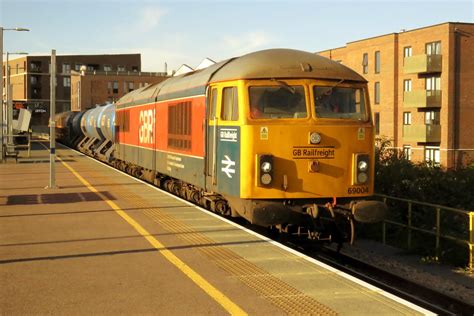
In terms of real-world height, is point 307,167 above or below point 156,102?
below

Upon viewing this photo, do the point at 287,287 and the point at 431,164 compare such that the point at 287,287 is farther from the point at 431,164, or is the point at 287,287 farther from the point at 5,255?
the point at 431,164

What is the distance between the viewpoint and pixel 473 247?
391 inches

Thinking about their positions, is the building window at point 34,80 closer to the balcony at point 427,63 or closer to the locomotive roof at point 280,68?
the balcony at point 427,63

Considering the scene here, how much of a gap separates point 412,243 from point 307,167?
152 inches

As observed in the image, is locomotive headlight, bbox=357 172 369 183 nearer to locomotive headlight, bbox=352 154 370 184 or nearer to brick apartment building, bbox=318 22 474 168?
locomotive headlight, bbox=352 154 370 184

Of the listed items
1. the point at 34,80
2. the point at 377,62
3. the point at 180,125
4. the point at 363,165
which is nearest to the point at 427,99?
the point at 377,62

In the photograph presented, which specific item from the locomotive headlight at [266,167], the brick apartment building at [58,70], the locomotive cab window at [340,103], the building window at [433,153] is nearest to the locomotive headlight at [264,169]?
the locomotive headlight at [266,167]

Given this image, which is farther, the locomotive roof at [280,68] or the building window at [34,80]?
the building window at [34,80]

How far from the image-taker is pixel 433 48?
40969 mm

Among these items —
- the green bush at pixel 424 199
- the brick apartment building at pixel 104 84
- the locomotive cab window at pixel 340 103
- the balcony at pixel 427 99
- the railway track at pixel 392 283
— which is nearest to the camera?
the railway track at pixel 392 283

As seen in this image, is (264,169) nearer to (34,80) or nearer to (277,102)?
(277,102)

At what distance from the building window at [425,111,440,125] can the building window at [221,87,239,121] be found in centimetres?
3348

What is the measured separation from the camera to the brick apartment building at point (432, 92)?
39656 millimetres

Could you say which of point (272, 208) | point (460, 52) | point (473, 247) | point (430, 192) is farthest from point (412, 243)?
point (460, 52)
